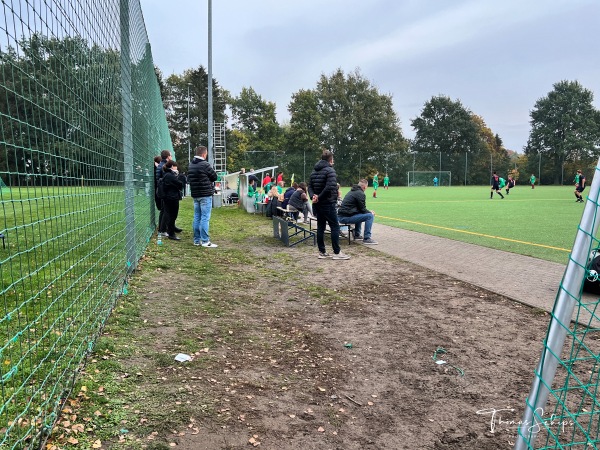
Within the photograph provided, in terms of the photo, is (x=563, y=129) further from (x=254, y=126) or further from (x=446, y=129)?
(x=254, y=126)

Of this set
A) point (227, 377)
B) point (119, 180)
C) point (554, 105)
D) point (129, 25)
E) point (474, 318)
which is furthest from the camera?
point (554, 105)

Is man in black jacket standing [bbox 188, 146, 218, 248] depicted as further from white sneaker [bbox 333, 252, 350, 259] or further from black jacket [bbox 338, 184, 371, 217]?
black jacket [bbox 338, 184, 371, 217]

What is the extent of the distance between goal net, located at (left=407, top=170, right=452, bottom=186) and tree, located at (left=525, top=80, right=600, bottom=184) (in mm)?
12580

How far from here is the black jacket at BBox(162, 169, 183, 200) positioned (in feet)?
31.6

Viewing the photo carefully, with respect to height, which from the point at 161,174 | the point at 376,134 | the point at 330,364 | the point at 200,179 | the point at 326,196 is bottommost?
the point at 330,364

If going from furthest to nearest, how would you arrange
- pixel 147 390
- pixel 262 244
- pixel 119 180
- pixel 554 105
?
pixel 554 105, pixel 262 244, pixel 119 180, pixel 147 390

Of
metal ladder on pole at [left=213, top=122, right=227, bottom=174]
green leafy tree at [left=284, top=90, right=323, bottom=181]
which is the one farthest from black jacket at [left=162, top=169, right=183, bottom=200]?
green leafy tree at [left=284, top=90, right=323, bottom=181]

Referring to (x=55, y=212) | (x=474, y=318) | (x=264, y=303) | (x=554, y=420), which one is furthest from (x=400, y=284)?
(x=55, y=212)

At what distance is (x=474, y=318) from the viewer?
484 cm

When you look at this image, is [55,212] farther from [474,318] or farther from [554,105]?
[554,105]

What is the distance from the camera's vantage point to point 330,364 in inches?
146

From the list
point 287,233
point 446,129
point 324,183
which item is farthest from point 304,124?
point 324,183

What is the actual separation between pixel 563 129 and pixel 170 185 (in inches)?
2693

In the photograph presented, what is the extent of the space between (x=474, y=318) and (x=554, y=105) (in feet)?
241
